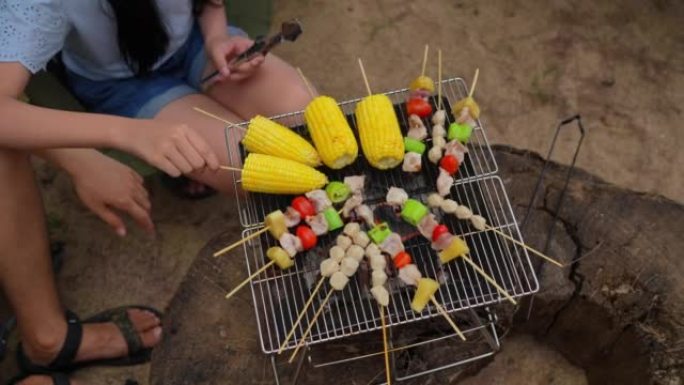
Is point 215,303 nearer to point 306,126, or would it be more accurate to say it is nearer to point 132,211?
point 132,211

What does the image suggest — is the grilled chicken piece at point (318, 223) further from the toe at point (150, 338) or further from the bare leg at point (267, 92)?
the toe at point (150, 338)

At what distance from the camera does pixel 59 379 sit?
9.43ft

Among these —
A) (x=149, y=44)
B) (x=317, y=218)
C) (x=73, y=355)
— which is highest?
(x=149, y=44)

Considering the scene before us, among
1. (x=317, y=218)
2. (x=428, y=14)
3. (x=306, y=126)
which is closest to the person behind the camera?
(x=317, y=218)

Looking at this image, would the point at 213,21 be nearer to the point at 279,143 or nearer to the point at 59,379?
the point at 279,143

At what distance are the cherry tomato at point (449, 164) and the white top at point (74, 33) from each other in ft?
4.37

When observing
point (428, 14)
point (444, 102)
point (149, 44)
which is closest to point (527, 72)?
point (428, 14)

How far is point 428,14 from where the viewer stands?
440 cm

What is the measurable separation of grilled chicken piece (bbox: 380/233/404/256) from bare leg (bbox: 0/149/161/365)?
1454 millimetres

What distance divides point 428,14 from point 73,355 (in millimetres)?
3057

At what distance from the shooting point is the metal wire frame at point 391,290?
2.00m

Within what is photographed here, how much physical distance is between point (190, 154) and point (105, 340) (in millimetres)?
1307

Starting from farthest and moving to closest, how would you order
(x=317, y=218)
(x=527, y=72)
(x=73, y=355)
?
(x=527, y=72)
(x=73, y=355)
(x=317, y=218)

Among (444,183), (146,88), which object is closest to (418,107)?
(444,183)
